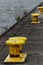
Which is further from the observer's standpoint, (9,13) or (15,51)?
(9,13)

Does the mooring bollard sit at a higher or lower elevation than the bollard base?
higher

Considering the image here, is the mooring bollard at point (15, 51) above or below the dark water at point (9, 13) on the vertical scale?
above

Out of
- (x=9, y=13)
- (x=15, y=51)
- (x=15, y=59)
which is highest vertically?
(x=15, y=51)

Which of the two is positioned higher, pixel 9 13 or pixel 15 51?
pixel 15 51

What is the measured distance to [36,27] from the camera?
13359 millimetres

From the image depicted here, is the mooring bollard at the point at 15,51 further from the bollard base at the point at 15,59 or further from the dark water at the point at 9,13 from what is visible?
the dark water at the point at 9,13

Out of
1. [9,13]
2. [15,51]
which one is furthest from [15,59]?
[9,13]

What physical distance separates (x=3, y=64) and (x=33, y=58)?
2.64ft

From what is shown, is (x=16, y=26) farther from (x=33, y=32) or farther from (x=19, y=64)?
(x=19, y=64)

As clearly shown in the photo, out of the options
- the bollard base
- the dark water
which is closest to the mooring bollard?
the bollard base

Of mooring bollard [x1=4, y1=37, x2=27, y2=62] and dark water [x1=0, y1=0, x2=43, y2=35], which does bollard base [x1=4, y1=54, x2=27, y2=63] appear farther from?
dark water [x1=0, y1=0, x2=43, y2=35]

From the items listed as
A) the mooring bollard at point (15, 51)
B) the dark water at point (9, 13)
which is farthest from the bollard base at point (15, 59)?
the dark water at point (9, 13)

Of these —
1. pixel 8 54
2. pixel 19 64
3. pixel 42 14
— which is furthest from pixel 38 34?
pixel 42 14

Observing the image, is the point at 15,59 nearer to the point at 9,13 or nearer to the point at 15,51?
the point at 15,51
